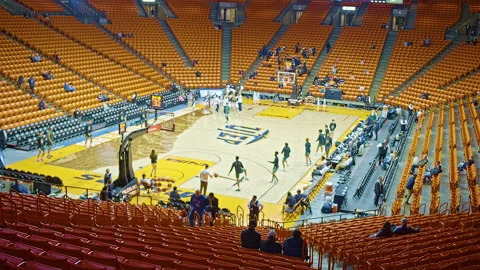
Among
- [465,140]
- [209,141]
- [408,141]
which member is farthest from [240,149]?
[465,140]

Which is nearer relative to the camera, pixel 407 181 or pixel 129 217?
pixel 129 217

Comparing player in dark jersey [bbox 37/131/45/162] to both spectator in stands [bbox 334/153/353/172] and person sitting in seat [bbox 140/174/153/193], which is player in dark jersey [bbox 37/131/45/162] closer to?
person sitting in seat [bbox 140/174/153/193]

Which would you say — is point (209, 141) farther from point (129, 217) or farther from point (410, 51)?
point (410, 51)

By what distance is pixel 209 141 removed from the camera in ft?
103

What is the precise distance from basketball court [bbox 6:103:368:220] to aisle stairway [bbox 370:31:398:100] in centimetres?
611

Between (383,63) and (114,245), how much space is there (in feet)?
133

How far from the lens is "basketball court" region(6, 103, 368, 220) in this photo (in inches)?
947

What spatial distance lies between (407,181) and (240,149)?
1025cm

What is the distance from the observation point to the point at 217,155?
28.9 metres

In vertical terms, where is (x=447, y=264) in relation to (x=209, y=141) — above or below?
above

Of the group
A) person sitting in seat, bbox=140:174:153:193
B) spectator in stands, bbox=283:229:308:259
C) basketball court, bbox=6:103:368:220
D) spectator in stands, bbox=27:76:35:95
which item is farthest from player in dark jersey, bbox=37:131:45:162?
spectator in stands, bbox=283:229:308:259

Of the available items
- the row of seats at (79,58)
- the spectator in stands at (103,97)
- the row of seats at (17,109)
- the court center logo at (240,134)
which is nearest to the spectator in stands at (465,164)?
the court center logo at (240,134)

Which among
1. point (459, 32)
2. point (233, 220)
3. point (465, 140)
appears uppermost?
point (459, 32)

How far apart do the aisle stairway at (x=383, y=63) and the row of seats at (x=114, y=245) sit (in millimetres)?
33020
